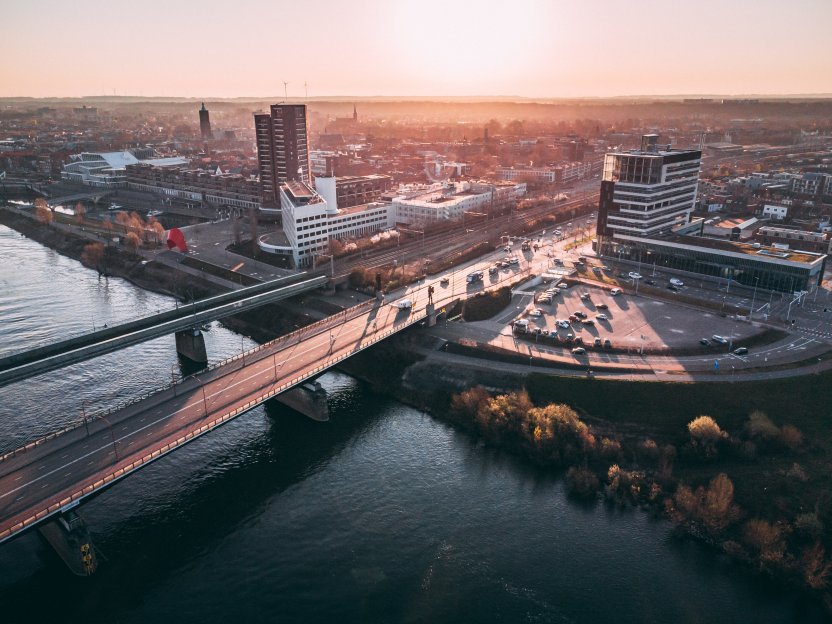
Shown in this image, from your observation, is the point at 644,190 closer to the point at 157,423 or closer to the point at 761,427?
the point at 761,427

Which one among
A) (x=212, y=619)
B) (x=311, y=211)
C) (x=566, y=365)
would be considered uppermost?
(x=311, y=211)

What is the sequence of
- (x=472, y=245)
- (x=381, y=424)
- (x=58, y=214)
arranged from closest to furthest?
(x=381, y=424)
(x=472, y=245)
(x=58, y=214)

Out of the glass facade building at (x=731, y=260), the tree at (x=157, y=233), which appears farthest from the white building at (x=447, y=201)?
the tree at (x=157, y=233)

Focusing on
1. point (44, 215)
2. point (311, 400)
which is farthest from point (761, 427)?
point (44, 215)

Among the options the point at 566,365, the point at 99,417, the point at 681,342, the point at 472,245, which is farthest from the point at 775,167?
the point at 99,417

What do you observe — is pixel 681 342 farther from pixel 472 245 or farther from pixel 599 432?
pixel 472 245
